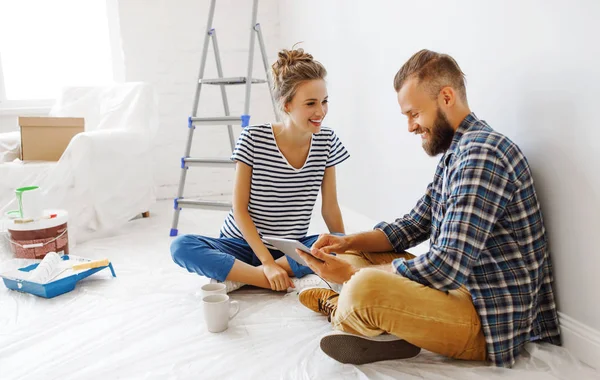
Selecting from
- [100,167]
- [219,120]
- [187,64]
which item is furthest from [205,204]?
[187,64]

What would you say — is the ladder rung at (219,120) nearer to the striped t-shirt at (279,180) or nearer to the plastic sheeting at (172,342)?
the striped t-shirt at (279,180)

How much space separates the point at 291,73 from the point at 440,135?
0.61m

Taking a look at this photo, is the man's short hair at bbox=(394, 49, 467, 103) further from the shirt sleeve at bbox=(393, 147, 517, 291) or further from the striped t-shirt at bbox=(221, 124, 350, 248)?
the striped t-shirt at bbox=(221, 124, 350, 248)

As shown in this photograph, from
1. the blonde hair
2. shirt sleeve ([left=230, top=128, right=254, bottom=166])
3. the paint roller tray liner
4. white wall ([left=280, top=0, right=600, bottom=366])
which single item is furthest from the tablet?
the paint roller tray liner

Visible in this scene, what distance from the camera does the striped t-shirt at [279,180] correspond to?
1774 mm

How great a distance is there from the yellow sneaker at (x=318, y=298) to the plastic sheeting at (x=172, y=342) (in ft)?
0.11

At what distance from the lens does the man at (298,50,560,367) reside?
1106 millimetres

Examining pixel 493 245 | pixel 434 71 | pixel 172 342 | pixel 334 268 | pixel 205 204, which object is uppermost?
pixel 434 71

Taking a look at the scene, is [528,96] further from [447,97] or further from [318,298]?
[318,298]

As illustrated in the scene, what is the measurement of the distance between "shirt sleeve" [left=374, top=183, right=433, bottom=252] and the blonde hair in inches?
22.1

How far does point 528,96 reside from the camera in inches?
50.6

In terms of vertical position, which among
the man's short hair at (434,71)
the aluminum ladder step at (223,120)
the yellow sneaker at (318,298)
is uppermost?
the man's short hair at (434,71)

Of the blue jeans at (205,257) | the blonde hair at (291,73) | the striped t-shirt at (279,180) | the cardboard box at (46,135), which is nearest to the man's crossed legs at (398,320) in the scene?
the blue jeans at (205,257)

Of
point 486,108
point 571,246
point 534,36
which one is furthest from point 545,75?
point 571,246
